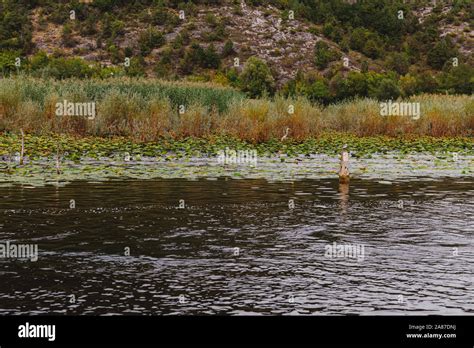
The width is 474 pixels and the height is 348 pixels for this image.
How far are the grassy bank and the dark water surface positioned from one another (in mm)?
13614

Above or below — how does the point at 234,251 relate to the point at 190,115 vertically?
below

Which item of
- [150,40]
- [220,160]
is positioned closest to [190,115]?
[220,160]

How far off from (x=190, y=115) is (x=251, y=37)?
6778 cm

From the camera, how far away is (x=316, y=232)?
47.4 ft

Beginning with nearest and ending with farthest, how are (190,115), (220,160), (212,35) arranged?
(220,160), (190,115), (212,35)

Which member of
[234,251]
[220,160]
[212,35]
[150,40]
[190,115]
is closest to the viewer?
[234,251]

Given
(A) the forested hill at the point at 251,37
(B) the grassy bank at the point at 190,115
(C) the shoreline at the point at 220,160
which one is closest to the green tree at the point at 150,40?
(A) the forested hill at the point at 251,37

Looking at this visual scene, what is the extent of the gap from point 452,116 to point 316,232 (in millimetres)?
28285

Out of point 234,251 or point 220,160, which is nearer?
point 234,251

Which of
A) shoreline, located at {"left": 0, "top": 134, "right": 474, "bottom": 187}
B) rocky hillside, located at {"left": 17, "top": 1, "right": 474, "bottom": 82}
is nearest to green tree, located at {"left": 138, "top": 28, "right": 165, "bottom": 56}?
rocky hillside, located at {"left": 17, "top": 1, "right": 474, "bottom": 82}

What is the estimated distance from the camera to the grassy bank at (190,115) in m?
33.2

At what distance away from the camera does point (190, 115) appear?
117 ft

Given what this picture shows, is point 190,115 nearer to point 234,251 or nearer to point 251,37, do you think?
point 234,251

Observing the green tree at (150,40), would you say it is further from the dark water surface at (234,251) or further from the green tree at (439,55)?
the dark water surface at (234,251)
